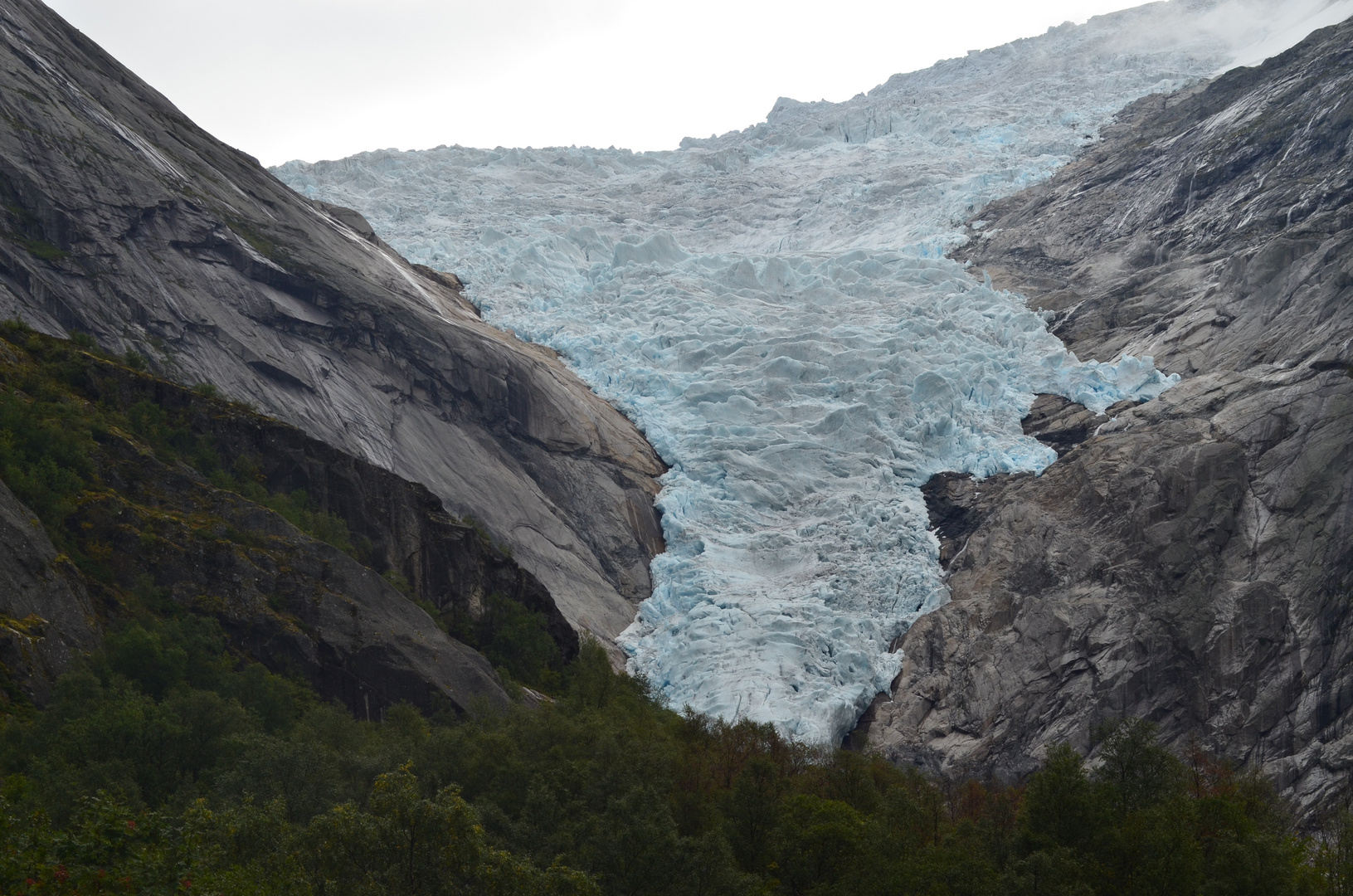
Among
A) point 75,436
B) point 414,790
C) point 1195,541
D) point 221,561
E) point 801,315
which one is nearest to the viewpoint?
point 414,790

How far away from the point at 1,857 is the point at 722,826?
11437mm

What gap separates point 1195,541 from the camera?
31.6 meters

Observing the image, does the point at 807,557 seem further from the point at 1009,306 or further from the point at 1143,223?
the point at 1143,223

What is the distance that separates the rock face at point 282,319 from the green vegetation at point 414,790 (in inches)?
212

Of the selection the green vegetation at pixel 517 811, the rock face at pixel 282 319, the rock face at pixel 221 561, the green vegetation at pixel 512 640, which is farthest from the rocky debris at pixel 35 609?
the rock face at pixel 282 319

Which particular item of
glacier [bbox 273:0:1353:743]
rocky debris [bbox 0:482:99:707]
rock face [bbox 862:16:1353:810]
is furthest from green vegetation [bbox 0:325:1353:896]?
glacier [bbox 273:0:1353:743]

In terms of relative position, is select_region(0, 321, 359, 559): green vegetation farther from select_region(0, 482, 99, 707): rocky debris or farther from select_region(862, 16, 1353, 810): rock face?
select_region(862, 16, 1353, 810): rock face

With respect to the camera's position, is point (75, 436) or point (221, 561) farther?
point (221, 561)

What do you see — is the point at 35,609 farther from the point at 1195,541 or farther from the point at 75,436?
the point at 1195,541

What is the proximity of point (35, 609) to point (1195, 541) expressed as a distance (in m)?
28.0

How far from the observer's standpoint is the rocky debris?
20203 mm

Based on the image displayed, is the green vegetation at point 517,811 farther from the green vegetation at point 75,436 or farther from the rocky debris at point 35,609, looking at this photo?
the green vegetation at point 75,436

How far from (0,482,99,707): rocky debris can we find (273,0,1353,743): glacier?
1698cm

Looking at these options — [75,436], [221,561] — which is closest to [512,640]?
[221,561]
